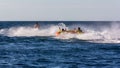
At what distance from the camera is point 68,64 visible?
3036 centimetres

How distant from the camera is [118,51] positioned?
39.4 m

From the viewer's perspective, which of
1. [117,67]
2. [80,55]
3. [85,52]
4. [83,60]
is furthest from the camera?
[85,52]

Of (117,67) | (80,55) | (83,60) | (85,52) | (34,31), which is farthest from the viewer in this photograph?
(34,31)

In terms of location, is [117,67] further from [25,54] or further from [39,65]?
[25,54]

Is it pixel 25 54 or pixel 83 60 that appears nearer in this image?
pixel 83 60

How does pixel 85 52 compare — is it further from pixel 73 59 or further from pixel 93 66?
pixel 93 66

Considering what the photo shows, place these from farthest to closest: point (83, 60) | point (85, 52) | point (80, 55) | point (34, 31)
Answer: point (34, 31) → point (85, 52) → point (80, 55) → point (83, 60)

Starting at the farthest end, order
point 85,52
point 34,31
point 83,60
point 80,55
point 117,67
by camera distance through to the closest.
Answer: point 34,31 → point 85,52 → point 80,55 → point 83,60 → point 117,67

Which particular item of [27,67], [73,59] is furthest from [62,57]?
[27,67]

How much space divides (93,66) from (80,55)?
275 inches

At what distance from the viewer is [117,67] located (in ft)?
94.1

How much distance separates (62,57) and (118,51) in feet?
22.8

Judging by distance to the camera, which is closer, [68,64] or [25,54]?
[68,64]

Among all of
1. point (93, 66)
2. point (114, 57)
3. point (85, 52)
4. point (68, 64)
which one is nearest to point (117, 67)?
point (93, 66)
